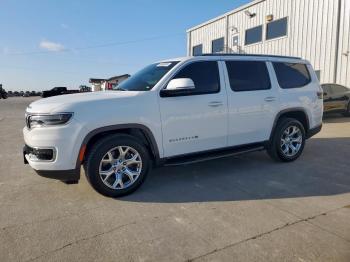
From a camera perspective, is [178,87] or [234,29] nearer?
[178,87]

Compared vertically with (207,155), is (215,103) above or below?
above

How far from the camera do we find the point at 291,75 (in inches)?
232

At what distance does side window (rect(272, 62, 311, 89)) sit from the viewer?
18.7 feet

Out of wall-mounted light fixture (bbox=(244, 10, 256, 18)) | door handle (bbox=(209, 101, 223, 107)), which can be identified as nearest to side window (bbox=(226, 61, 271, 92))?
door handle (bbox=(209, 101, 223, 107))

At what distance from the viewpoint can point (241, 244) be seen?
2.92 metres

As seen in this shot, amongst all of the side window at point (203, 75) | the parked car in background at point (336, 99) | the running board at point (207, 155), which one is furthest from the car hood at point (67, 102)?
the parked car in background at point (336, 99)

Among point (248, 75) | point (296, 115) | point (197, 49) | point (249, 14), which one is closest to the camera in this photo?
point (248, 75)

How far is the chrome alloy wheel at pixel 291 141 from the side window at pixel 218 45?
56.4ft

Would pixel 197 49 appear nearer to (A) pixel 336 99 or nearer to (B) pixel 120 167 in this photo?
(A) pixel 336 99

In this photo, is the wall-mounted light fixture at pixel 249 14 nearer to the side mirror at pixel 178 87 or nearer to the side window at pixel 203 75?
the side window at pixel 203 75

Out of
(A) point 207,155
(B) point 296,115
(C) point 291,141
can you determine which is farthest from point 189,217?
(B) point 296,115

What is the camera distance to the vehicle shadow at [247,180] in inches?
165

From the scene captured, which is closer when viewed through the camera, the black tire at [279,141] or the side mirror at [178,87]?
the side mirror at [178,87]

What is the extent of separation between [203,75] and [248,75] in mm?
950
